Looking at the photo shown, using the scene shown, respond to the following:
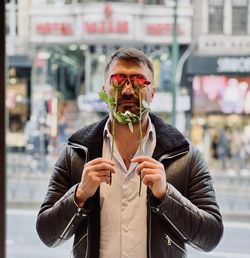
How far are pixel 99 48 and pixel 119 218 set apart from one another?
993mm

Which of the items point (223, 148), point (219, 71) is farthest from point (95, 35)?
point (223, 148)

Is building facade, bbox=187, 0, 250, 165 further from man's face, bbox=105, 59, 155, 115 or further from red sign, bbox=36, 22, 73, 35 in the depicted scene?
man's face, bbox=105, 59, 155, 115

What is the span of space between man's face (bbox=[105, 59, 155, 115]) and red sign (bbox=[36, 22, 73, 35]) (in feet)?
3.05

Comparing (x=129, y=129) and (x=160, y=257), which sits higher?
(x=129, y=129)

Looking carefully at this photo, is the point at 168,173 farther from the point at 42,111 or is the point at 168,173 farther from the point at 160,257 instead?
the point at 42,111

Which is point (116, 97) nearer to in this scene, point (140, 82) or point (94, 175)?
point (140, 82)

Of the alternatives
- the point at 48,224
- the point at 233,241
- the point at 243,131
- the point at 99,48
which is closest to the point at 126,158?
the point at 48,224

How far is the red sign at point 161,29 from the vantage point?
1.94 meters

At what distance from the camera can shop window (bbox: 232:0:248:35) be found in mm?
1781

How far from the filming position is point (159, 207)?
3.40ft

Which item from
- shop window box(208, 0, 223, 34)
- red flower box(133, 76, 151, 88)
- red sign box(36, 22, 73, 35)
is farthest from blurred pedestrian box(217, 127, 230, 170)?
red flower box(133, 76, 151, 88)

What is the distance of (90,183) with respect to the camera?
3.38ft

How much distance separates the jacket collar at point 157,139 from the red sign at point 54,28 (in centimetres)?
91

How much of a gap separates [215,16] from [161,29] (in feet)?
0.68
